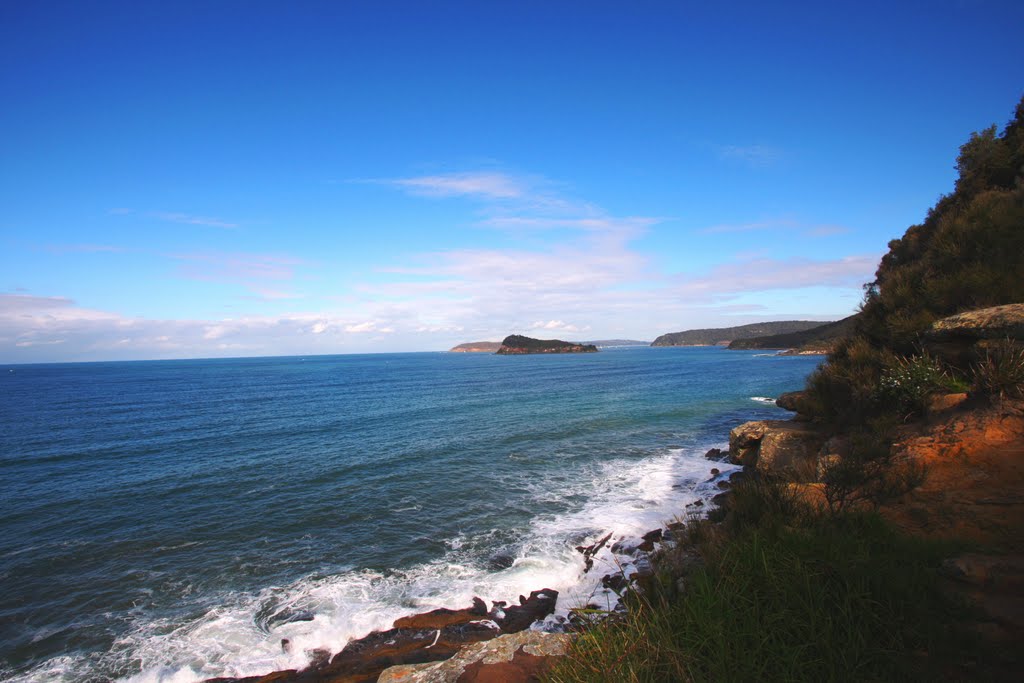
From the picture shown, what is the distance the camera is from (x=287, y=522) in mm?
16719

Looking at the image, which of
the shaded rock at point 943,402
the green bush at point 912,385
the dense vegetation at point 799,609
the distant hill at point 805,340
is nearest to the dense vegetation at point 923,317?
the green bush at point 912,385

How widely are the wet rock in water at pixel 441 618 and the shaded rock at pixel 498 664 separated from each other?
16.0 ft

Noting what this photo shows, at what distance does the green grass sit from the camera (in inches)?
155

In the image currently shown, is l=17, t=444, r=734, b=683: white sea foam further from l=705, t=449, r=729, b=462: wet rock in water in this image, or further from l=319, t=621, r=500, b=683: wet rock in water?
l=705, t=449, r=729, b=462: wet rock in water

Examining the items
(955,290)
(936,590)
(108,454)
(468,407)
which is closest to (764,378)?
(468,407)

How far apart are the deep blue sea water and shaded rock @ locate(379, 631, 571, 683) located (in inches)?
217

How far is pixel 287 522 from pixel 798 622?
1743 cm

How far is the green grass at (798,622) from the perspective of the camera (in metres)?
3.94

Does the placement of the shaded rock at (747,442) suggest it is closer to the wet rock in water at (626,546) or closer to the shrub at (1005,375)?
the wet rock in water at (626,546)

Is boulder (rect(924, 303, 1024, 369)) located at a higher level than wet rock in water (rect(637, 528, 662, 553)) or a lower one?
higher

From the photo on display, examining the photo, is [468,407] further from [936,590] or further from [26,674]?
[936,590]

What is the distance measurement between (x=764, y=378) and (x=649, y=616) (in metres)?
68.6

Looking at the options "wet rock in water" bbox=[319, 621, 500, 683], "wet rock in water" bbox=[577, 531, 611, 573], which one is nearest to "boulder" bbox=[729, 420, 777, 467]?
"wet rock in water" bbox=[577, 531, 611, 573]

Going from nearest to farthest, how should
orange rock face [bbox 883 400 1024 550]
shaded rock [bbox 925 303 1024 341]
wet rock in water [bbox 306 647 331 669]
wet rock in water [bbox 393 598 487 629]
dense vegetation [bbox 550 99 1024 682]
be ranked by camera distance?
dense vegetation [bbox 550 99 1024 682] → orange rock face [bbox 883 400 1024 550] → wet rock in water [bbox 306 647 331 669] → shaded rock [bbox 925 303 1024 341] → wet rock in water [bbox 393 598 487 629]
